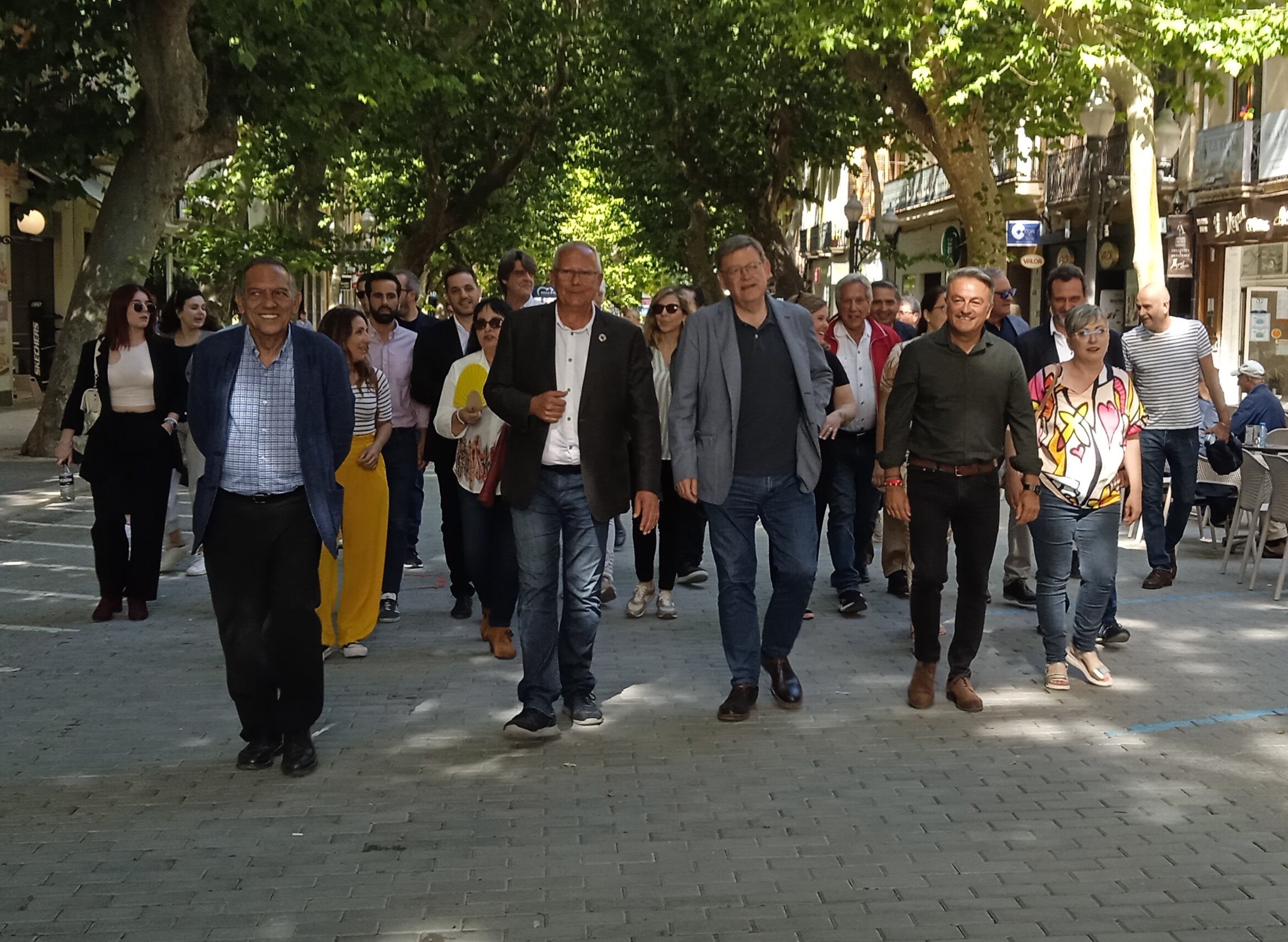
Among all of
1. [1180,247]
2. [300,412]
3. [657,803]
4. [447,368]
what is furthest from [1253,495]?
[1180,247]

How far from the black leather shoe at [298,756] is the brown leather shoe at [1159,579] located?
648 centimetres

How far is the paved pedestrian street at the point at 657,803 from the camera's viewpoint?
4.71 metres

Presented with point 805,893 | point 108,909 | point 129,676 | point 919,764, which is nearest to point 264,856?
point 108,909

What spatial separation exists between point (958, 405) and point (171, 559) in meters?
6.46

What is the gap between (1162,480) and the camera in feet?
35.8

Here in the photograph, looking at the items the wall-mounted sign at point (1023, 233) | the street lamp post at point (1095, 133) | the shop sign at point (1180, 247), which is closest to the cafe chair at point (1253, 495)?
the street lamp post at point (1095, 133)

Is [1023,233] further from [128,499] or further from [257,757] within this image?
[257,757]

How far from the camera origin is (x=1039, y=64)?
820 inches

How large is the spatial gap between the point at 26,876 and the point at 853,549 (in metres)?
5.86

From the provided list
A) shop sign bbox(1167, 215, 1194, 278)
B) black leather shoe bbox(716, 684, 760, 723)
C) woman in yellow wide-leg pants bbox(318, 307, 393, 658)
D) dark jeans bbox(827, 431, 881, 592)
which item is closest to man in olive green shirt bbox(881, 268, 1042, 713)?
black leather shoe bbox(716, 684, 760, 723)

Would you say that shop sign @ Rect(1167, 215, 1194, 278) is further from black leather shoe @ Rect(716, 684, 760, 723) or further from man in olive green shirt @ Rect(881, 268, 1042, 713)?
black leather shoe @ Rect(716, 684, 760, 723)

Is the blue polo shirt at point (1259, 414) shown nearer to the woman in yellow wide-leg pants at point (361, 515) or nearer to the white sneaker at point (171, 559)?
the woman in yellow wide-leg pants at point (361, 515)

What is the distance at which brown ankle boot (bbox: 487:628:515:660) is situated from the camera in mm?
8469

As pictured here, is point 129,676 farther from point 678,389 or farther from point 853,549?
point 853,549
